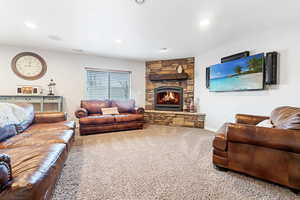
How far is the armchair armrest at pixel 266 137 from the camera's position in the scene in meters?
1.36

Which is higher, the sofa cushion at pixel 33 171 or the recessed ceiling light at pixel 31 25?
the recessed ceiling light at pixel 31 25

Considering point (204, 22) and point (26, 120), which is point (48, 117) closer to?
point (26, 120)

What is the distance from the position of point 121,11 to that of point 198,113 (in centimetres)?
325

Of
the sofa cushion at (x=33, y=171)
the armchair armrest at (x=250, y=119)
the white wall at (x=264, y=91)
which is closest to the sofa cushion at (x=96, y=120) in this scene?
the sofa cushion at (x=33, y=171)

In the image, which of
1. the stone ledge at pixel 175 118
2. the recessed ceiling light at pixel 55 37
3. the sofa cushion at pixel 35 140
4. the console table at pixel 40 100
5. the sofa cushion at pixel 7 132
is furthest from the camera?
the stone ledge at pixel 175 118

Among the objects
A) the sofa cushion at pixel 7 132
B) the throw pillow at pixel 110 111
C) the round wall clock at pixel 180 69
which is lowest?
the sofa cushion at pixel 7 132

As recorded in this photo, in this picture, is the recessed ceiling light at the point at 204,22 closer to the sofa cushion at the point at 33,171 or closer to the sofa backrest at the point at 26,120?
the sofa cushion at the point at 33,171

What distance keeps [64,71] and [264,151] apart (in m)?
4.80

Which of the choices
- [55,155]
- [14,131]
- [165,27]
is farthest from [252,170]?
[14,131]

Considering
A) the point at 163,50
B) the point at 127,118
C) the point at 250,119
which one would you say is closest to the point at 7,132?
the point at 127,118

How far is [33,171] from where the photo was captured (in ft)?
3.22

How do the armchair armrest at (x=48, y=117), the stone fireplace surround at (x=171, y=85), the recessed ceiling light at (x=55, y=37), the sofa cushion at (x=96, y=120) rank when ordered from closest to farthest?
the armchair armrest at (x=48, y=117) → the recessed ceiling light at (x=55, y=37) → the sofa cushion at (x=96, y=120) → the stone fireplace surround at (x=171, y=85)

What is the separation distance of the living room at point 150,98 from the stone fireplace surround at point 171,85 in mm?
33

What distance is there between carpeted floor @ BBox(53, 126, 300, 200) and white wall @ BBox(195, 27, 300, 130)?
137cm
